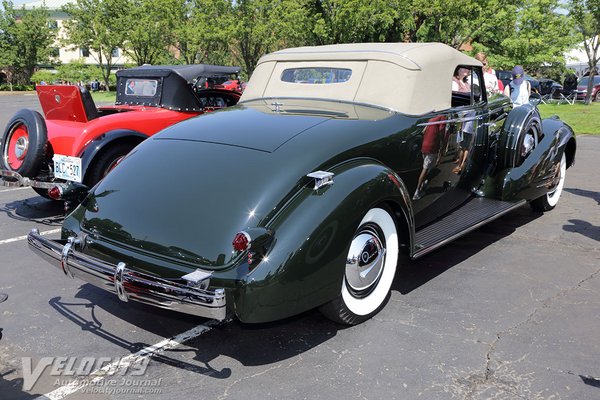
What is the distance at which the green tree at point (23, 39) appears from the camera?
43.6 m

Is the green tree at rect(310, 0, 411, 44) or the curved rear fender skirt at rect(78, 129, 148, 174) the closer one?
the curved rear fender skirt at rect(78, 129, 148, 174)

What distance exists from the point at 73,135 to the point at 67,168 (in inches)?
16.0

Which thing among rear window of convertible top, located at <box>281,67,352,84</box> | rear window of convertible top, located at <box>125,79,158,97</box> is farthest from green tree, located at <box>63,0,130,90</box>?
rear window of convertible top, located at <box>281,67,352,84</box>

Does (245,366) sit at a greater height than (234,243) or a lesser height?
lesser

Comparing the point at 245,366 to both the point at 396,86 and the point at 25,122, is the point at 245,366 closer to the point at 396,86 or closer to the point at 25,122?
the point at 396,86

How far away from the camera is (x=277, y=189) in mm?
2896

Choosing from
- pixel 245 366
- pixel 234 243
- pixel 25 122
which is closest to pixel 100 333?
pixel 245 366

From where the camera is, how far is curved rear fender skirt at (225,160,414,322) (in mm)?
2607

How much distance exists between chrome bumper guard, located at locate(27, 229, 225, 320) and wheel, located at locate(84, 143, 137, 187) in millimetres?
2494

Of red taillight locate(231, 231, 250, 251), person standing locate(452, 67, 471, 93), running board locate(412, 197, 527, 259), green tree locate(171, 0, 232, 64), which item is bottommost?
running board locate(412, 197, 527, 259)

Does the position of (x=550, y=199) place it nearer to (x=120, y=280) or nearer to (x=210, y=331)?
(x=210, y=331)

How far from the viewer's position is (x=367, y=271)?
3.24 m

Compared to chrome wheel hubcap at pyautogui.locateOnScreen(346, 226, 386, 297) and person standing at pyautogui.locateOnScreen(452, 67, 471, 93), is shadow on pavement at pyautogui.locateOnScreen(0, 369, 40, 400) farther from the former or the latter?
person standing at pyautogui.locateOnScreen(452, 67, 471, 93)

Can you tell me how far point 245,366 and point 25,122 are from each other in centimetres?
409
